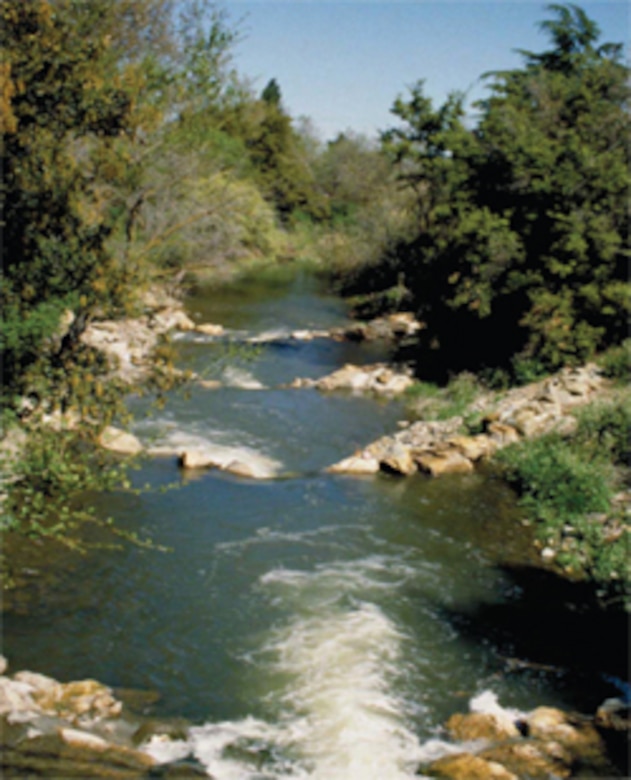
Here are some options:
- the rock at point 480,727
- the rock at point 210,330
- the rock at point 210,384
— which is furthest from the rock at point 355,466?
the rock at point 210,330

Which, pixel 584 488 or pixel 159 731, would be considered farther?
pixel 584 488

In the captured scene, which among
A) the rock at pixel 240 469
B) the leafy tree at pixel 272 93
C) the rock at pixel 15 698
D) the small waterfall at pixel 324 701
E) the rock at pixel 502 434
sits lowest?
the small waterfall at pixel 324 701

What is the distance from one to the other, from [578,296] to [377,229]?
1695 centimetres

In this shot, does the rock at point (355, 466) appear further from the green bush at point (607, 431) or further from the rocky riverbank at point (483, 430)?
the green bush at point (607, 431)

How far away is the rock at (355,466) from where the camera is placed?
47.8ft

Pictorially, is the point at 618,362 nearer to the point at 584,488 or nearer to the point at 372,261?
the point at 584,488

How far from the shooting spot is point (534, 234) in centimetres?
1967

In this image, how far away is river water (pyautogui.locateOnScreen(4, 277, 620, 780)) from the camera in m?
7.31

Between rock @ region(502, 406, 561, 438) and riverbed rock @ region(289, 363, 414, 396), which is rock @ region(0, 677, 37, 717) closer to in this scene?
rock @ region(502, 406, 561, 438)

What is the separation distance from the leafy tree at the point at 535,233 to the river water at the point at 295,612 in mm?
6455

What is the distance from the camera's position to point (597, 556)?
10977 millimetres

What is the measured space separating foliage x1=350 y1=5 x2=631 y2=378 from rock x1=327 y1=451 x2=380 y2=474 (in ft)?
20.5

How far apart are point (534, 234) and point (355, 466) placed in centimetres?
872

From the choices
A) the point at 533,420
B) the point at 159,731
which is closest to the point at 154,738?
the point at 159,731
